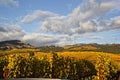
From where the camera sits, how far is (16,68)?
A: 532 feet

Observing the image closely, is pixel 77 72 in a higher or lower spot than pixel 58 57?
lower

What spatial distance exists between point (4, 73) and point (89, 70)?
214ft

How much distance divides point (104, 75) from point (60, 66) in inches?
1157

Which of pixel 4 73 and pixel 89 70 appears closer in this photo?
pixel 4 73

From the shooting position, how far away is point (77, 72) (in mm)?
180875

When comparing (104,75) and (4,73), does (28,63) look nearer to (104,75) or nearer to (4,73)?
(4,73)

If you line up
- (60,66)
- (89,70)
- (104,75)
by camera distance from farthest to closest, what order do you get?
1. (89,70)
2. (60,66)
3. (104,75)

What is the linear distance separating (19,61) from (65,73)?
3157 centimetres

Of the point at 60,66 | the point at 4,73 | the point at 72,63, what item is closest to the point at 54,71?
the point at 60,66

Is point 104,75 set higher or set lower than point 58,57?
lower

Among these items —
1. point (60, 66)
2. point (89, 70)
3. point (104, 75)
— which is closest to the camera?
point (104, 75)

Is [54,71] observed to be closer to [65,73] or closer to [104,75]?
[65,73]

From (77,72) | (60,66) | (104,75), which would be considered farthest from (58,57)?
(104,75)

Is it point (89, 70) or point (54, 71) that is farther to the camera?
point (89, 70)
